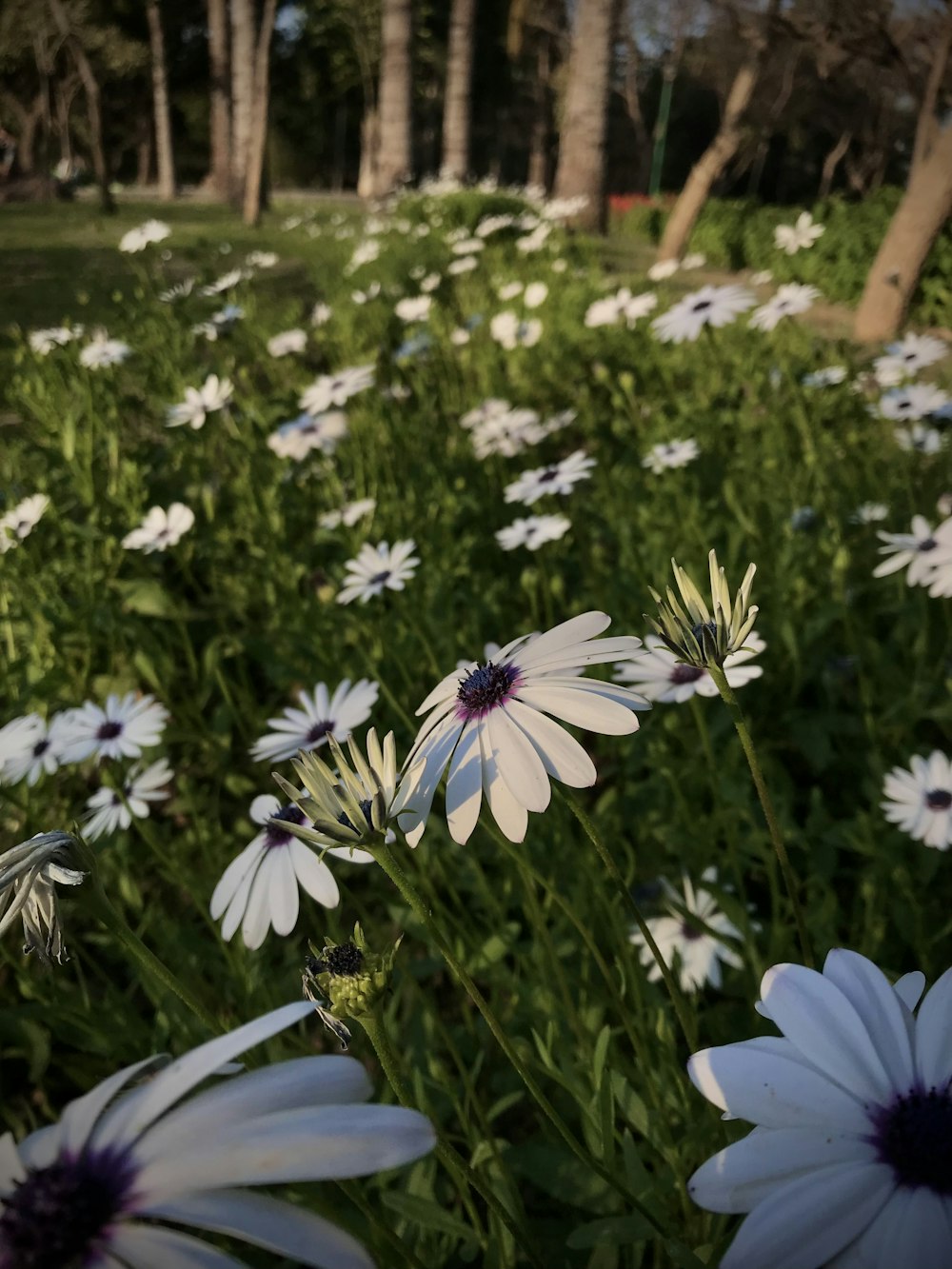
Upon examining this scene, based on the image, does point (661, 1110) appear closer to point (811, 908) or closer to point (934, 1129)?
point (811, 908)

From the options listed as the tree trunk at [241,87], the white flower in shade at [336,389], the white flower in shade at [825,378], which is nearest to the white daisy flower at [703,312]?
the white flower in shade at [825,378]

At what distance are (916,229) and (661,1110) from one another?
5589mm

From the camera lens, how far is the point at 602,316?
9.43 feet

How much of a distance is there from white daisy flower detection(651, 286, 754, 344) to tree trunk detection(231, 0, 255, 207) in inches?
501

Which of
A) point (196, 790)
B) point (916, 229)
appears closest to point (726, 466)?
point (196, 790)

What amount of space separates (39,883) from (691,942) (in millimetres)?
1078

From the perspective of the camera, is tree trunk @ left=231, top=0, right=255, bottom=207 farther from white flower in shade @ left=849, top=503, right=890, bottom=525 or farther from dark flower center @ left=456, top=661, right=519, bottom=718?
dark flower center @ left=456, top=661, right=519, bottom=718

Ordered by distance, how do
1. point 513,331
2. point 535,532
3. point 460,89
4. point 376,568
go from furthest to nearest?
point 460,89 → point 513,331 → point 535,532 → point 376,568

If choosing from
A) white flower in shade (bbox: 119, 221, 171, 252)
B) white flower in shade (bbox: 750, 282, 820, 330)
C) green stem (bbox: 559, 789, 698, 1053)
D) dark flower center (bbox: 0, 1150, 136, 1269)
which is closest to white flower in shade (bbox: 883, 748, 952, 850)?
green stem (bbox: 559, 789, 698, 1053)

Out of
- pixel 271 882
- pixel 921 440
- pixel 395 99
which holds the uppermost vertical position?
pixel 395 99

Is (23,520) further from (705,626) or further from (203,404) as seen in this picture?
(705,626)

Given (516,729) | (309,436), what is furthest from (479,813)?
(309,436)

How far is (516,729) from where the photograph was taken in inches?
27.3

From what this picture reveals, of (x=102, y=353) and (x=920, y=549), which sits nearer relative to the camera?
(x=920, y=549)
